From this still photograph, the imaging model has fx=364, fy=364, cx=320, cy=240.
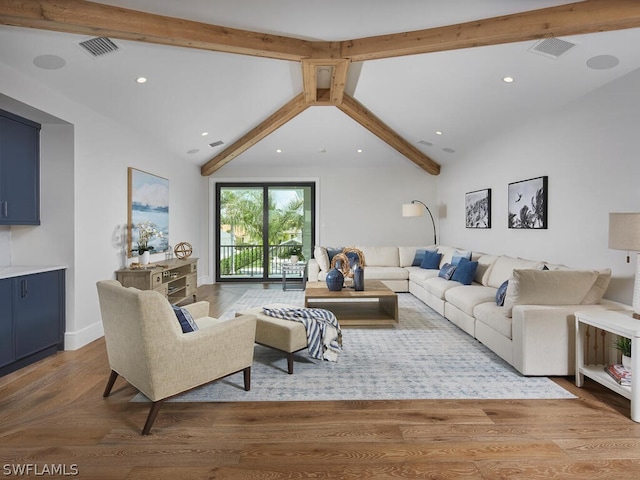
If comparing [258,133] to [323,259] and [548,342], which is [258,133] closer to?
[323,259]

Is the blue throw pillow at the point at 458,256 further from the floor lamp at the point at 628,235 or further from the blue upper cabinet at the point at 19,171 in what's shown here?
the blue upper cabinet at the point at 19,171

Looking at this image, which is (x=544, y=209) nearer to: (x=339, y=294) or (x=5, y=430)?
(x=339, y=294)

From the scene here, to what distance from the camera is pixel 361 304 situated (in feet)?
17.0

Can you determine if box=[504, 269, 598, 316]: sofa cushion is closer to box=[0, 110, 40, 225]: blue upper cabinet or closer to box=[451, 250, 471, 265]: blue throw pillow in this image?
box=[451, 250, 471, 265]: blue throw pillow

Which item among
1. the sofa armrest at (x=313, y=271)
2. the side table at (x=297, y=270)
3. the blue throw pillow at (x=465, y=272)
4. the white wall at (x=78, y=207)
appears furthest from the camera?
the side table at (x=297, y=270)

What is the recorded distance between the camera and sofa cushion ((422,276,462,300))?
4.95 m

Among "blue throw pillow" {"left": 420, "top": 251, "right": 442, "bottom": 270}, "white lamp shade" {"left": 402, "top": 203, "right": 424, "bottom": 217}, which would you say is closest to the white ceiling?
"white lamp shade" {"left": 402, "top": 203, "right": 424, "bottom": 217}

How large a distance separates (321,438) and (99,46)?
351 centimetres

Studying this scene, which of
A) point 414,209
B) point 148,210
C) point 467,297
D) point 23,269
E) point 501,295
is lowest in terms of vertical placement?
point 467,297

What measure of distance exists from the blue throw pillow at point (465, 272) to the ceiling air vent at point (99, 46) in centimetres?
481

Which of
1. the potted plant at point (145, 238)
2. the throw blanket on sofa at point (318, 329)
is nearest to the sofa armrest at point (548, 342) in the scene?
the throw blanket on sofa at point (318, 329)

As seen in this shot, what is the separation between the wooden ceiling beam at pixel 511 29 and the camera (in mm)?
2588

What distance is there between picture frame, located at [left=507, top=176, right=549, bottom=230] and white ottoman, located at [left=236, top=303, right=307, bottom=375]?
3207mm

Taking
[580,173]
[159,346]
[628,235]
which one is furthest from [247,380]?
[580,173]
